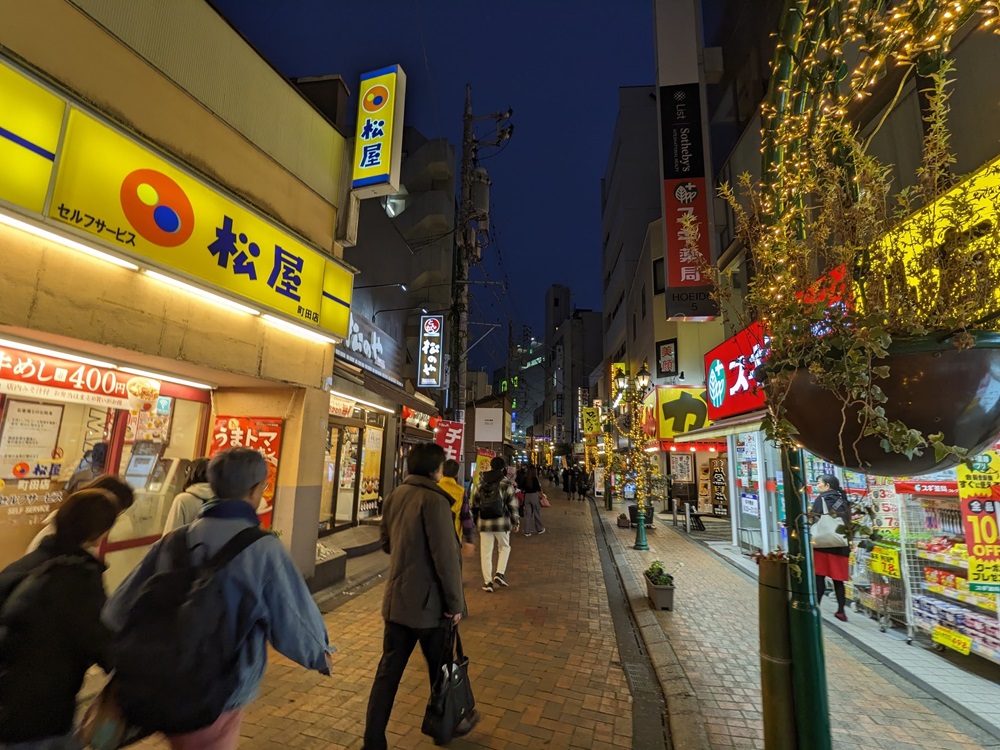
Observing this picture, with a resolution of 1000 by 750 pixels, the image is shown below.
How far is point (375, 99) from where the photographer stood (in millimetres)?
7816

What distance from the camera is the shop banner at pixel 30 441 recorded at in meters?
4.30

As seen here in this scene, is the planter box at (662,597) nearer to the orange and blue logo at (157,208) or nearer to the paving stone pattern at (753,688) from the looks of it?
the paving stone pattern at (753,688)

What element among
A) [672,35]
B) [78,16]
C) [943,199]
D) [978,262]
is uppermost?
[672,35]

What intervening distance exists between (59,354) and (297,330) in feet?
8.66

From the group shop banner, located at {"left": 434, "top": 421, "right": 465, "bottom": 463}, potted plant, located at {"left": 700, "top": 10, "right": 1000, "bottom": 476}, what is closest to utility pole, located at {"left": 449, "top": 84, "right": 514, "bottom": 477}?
shop banner, located at {"left": 434, "top": 421, "right": 465, "bottom": 463}

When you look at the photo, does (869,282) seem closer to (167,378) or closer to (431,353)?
(167,378)

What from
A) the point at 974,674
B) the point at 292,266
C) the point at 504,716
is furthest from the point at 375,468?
the point at 974,674

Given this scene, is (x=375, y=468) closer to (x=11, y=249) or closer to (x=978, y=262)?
(x=11, y=249)

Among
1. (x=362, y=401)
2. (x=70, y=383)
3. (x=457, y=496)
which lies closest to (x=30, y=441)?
(x=70, y=383)

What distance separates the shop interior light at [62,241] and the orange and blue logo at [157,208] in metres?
0.33

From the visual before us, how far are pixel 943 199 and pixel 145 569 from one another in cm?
392

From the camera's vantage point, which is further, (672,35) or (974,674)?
(672,35)

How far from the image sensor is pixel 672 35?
9.83 metres

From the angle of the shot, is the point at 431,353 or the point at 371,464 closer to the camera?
the point at 371,464
